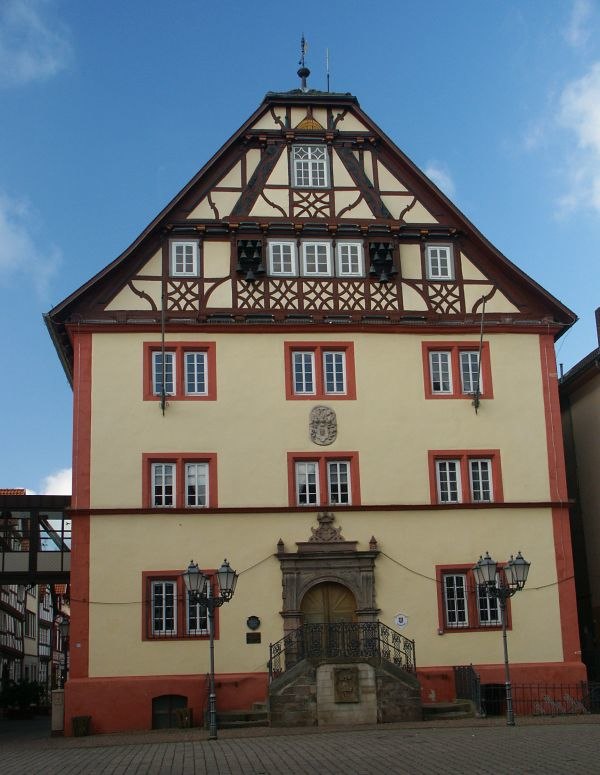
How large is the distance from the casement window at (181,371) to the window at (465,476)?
6872 mm

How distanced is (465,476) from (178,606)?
9.04 m

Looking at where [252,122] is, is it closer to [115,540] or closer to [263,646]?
[115,540]

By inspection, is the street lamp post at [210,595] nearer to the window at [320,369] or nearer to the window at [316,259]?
the window at [320,369]

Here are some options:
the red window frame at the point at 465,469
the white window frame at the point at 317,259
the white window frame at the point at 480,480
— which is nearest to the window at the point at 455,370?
the red window frame at the point at 465,469

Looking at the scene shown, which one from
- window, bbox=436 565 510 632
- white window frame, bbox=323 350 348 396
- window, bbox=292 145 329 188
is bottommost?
window, bbox=436 565 510 632

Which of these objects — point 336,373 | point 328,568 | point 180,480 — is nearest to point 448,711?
point 328,568

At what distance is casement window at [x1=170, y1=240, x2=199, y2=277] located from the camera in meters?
34.4

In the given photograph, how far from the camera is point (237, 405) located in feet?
110

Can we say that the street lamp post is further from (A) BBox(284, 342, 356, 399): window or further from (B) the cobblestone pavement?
(A) BBox(284, 342, 356, 399): window

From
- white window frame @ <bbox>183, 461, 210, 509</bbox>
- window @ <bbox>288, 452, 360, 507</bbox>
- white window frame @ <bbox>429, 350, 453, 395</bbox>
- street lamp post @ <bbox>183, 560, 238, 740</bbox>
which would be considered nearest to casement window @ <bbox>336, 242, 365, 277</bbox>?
white window frame @ <bbox>429, 350, 453, 395</bbox>

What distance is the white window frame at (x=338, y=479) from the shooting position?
1308 inches

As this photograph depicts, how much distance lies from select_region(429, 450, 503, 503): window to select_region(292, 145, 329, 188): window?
360 inches

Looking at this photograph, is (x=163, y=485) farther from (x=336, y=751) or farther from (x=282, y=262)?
(x=336, y=751)

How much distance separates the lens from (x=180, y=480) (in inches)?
1292
